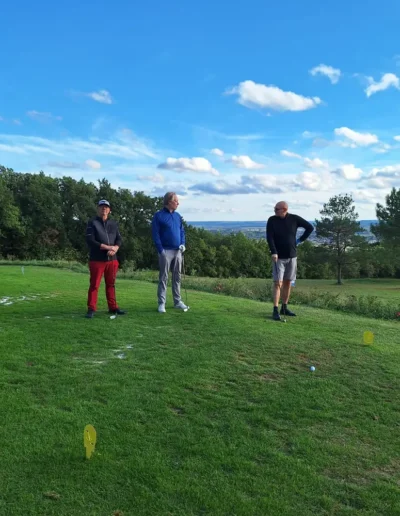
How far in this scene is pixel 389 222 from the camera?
52156 millimetres

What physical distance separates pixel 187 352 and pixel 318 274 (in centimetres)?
7047

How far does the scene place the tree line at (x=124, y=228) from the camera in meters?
51.2

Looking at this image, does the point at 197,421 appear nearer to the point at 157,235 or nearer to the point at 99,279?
the point at 99,279

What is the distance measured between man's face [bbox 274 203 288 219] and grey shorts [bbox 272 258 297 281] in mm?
840

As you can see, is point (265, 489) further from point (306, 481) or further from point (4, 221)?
point (4, 221)

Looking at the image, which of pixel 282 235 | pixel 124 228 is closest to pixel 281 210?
pixel 282 235

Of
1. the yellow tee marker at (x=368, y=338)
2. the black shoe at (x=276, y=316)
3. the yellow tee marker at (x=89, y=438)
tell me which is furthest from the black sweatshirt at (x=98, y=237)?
the yellow tee marker at (x=89, y=438)

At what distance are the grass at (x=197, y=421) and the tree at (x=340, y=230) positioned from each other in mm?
54198

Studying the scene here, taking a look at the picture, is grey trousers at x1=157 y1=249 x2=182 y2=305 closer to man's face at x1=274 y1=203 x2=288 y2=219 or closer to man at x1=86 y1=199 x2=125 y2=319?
man at x1=86 y1=199 x2=125 y2=319

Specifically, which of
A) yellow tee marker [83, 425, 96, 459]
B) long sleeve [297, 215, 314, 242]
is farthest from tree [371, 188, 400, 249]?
yellow tee marker [83, 425, 96, 459]

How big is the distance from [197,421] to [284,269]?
16.0 feet

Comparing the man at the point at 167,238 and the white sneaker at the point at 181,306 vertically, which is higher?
the man at the point at 167,238

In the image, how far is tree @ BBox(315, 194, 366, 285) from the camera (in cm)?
5794

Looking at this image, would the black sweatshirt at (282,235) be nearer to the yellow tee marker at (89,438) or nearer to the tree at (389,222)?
the yellow tee marker at (89,438)
